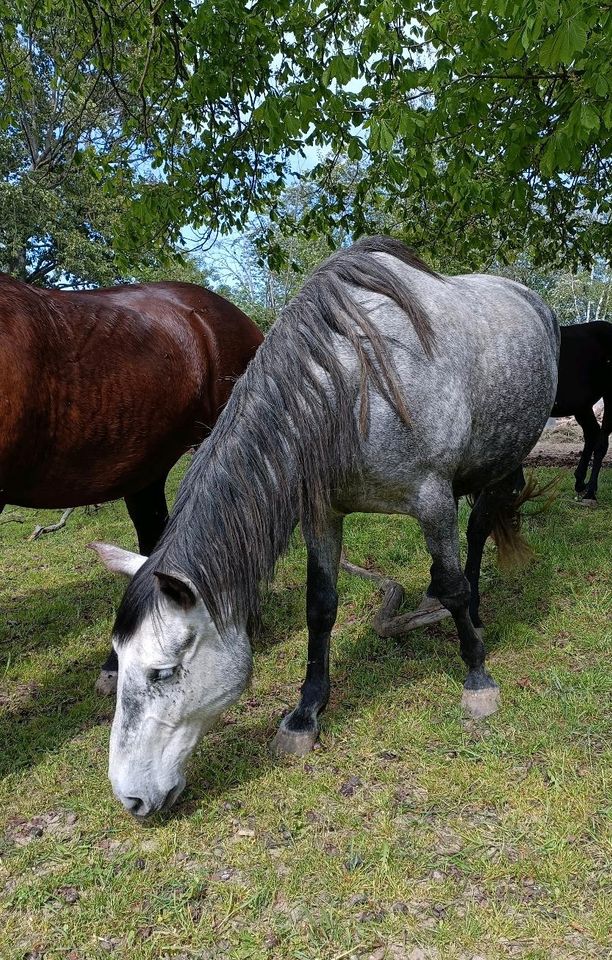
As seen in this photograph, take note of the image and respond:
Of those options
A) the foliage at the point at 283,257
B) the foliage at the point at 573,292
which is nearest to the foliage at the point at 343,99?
the foliage at the point at 283,257

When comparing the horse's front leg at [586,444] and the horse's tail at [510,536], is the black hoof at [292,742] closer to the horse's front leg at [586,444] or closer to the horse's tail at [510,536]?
the horse's tail at [510,536]

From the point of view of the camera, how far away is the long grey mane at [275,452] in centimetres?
230

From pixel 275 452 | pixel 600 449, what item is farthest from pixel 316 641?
pixel 600 449

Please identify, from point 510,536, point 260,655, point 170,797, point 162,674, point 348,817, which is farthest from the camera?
point 510,536

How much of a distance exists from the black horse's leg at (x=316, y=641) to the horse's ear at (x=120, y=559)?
80 cm

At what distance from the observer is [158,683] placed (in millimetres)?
2258

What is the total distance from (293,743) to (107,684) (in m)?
1.31

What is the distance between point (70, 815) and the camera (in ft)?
8.59

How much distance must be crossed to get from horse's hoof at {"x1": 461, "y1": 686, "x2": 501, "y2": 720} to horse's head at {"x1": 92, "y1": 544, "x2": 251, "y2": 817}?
143cm

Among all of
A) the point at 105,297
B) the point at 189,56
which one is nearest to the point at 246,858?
the point at 105,297

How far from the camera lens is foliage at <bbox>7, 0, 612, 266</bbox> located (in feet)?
13.9

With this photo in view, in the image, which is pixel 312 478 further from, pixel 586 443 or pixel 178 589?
pixel 586 443

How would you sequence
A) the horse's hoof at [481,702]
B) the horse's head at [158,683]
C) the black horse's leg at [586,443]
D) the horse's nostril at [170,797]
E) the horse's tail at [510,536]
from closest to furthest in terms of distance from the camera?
the horse's head at [158,683], the horse's nostril at [170,797], the horse's hoof at [481,702], the horse's tail at [510,536], the black horse's leg at [586,443]

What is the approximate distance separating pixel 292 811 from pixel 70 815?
0.96m
